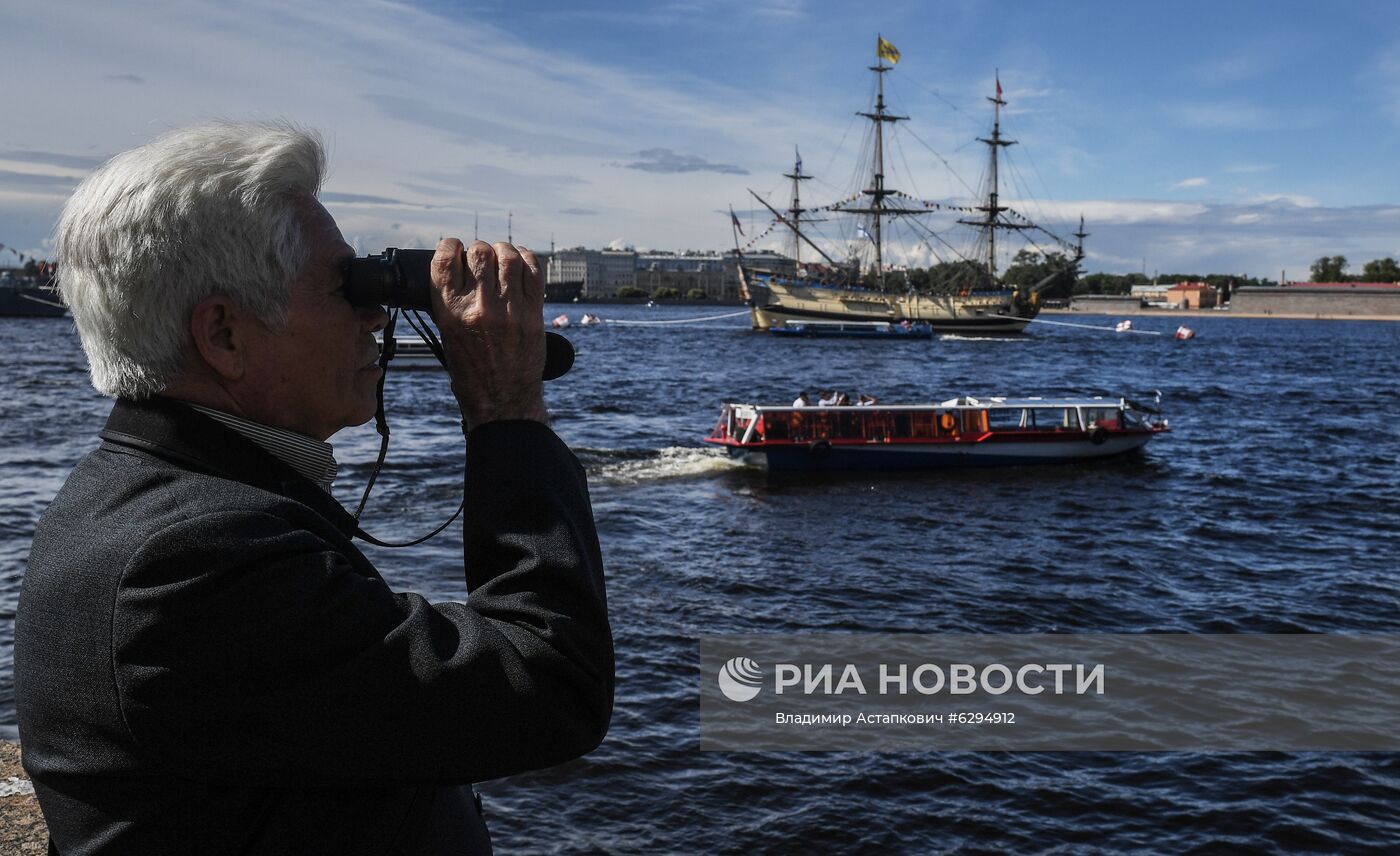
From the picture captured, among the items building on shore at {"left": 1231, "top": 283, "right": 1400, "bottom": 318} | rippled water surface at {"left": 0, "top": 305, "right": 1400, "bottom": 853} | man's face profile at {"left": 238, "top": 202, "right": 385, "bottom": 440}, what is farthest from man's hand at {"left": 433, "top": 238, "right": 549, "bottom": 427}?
building on shore at {"left": 1231, "top": 283, "right": 1400, "bottom": 318}

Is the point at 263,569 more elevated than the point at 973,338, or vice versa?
the point at 263,569

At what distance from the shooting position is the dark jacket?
138 centimetres

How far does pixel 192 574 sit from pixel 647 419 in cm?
3371

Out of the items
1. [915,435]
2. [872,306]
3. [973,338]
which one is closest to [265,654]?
[915,435]

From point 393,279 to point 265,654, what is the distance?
587 mm

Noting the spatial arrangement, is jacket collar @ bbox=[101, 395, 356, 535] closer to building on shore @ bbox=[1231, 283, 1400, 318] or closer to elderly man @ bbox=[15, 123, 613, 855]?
elderly man @ bbox=[15, 123, 613, 855]

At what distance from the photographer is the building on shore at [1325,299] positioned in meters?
157

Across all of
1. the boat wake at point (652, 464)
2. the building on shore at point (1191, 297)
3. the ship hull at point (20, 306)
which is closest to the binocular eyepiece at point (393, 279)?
the boat wake at point (652, 464)

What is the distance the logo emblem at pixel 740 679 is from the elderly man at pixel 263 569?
10335mm

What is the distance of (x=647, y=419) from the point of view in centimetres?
3506

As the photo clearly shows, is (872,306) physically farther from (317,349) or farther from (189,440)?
(189,440)

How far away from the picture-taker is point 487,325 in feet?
5.43

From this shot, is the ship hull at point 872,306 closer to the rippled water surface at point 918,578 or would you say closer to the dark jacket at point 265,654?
the rippled water surface at point 918,578

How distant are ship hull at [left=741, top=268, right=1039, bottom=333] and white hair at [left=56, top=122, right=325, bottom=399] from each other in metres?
93.7
